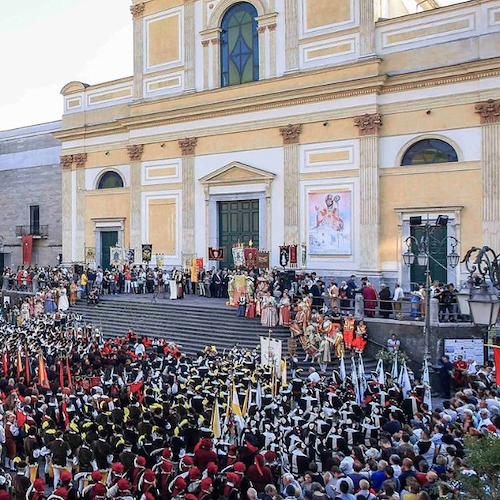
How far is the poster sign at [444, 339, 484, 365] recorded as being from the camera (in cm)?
1794

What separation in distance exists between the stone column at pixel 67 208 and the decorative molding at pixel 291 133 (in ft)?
48.4

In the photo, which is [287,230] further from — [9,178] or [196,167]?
[9,178]

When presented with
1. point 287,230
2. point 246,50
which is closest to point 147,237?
point 287,230

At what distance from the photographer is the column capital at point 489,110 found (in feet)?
76.5

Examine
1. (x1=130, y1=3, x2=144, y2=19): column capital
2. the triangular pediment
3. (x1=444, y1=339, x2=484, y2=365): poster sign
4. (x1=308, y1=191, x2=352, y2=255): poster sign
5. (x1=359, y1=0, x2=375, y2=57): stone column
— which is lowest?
(x1=444, y1=339, x2=484, y2=365): poster sign

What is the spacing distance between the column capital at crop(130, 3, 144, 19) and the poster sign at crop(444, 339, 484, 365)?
82.1 feet

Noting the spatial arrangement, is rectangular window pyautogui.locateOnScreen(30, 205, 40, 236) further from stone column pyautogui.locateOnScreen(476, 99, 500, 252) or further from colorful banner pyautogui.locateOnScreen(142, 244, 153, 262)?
stone column pyautogui.locateOnScreen(476, 99, 500, 252)

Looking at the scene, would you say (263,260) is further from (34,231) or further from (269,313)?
(34,231)

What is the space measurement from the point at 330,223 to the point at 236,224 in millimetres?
5413

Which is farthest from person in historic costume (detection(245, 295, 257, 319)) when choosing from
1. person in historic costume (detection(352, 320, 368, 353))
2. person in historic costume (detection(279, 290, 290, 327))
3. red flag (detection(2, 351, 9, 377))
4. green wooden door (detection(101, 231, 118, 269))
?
green wooden door (detection(101, 231, 118, 269))

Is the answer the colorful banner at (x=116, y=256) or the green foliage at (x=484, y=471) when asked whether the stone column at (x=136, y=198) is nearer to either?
the colorful banner at (x=116, y=256)

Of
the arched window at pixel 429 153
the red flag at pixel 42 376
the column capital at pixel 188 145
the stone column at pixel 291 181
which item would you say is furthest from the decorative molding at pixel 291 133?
the red flag at pixel 42 376

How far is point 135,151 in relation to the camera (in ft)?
107

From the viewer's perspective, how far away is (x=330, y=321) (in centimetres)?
1912
